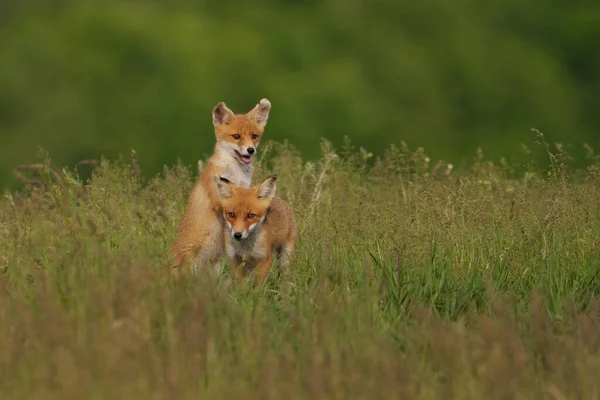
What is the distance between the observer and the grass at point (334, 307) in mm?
5168

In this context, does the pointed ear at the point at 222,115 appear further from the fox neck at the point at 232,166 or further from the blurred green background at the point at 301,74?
the blurred green background at the point at 301,74

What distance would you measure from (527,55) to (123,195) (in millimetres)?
12217

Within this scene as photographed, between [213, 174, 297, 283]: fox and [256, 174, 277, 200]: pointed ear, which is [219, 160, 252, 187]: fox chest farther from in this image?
[256, 174, 277, 200]: pointed ear

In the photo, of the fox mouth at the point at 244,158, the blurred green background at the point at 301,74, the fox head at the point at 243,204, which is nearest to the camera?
the fox head at the point at 243,204

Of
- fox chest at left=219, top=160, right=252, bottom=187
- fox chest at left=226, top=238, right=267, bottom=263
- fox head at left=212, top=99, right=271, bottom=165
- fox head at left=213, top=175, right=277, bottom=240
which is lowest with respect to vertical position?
A: fox chest at left=226, top=238, right=267, bottom=263

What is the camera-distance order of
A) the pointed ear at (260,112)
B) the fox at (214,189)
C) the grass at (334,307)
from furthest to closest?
the pointed ear at (260,112)
the fox at (214,189)
the grass at (334,307)

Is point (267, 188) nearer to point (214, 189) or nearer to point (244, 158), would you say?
point (214, 189)

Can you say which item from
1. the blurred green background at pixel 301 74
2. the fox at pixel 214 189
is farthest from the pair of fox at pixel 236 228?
the blurred green background at pixel 301 74

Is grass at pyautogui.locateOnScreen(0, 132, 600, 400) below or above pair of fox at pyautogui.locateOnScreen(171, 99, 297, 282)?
below

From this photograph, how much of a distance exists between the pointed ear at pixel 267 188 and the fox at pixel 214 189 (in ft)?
1.02

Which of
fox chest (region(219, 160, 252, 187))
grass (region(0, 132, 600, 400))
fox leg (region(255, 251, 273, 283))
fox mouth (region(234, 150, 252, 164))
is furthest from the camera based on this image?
fox mouth (region(234, 150, 252, 164))

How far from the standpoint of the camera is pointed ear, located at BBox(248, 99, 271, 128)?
934 cm

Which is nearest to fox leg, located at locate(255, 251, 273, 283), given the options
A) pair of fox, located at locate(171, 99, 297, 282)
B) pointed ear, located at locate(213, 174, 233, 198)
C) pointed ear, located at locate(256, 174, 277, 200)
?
pair of fox, located at locate(171, 99, 297, 282)

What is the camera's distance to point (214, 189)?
8.48 metres
